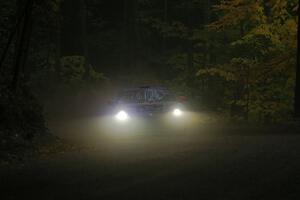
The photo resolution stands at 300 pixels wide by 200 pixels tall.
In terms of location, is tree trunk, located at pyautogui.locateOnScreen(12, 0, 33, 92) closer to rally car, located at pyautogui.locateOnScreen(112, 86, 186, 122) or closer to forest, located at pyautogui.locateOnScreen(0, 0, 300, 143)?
forest, located at pyautogui.locateOnScreen(0, 0, 300, 143)

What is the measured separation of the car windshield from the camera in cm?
2497

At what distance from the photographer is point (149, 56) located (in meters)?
49.8

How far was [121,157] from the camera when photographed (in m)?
14.1

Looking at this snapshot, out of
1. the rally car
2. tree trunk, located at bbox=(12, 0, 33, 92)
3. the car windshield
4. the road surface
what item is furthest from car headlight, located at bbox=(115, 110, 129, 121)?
the road surface

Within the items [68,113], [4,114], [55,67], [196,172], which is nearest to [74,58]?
[55,67]

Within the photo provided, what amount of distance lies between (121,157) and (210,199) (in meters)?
4.90

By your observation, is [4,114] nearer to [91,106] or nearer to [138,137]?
[138,137]

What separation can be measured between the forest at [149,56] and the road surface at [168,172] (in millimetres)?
3159

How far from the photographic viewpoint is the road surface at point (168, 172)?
1002 cm

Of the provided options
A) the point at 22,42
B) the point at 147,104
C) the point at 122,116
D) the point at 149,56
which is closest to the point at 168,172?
the point at 22,42

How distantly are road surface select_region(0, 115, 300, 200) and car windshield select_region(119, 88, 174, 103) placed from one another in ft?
25.6

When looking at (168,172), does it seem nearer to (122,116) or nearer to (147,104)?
(147,104)

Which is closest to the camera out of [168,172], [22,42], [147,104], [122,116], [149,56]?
[168,172]

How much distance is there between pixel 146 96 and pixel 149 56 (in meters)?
24.9
